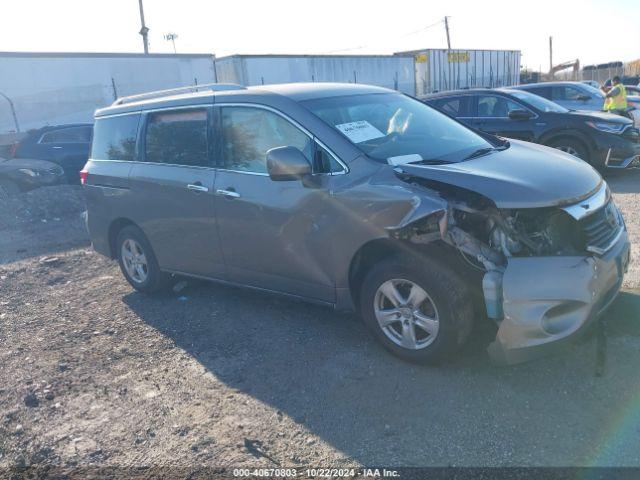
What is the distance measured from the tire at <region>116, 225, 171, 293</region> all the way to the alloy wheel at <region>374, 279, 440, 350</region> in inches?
107

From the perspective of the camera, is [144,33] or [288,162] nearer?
[288,162]

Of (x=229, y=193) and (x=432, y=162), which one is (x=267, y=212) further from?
(x=432, y=162)

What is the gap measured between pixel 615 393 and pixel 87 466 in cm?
305

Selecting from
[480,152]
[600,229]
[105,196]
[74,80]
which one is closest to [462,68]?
[74,80]

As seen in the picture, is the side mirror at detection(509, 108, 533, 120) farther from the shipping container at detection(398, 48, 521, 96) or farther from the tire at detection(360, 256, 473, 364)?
the shipping container at detection(398, 48, 521, 96)

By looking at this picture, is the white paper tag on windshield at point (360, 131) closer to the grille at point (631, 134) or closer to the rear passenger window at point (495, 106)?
the rear passenger window at point (495, 106)

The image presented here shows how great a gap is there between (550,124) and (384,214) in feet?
22.8

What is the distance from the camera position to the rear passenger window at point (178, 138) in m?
4.71

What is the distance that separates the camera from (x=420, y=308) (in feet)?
11.6

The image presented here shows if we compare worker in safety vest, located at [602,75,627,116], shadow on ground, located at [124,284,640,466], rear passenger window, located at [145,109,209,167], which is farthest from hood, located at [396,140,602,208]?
worker in safety vest, located at [602,75,627,116]

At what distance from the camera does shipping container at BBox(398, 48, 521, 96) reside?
3116 cm

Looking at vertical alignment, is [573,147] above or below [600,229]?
below

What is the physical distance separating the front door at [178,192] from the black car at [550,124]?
5.51m

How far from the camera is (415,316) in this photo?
3.55m
